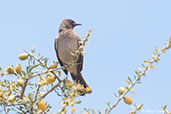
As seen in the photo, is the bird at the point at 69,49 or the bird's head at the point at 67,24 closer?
the bird at the point at 69,49

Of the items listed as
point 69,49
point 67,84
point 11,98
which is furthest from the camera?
point 69,49

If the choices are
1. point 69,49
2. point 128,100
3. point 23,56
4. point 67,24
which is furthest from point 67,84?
point 67,24

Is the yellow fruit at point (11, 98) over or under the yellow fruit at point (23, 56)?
under

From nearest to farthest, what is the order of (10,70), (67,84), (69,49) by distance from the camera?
(10,70)
(67,84)
(69,49)

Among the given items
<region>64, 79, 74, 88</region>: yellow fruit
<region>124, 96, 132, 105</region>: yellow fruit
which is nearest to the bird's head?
<region>64, 79, 74, 88</region>: yellow fruit

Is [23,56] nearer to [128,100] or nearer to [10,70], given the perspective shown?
[10,70]

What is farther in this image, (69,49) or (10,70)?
(69,49)

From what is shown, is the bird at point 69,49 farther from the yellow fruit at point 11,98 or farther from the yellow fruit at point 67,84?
the yellow fruit at point 11,98

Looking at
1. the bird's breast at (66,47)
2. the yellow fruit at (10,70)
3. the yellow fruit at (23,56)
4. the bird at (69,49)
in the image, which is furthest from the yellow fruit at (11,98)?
the bird's breast at (66,47)

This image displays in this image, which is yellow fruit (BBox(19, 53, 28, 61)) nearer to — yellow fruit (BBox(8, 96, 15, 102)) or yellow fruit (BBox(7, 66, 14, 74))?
yellow fruit (BBox(7, 66, 14, 74))

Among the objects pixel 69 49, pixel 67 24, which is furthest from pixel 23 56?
pixel 67 24

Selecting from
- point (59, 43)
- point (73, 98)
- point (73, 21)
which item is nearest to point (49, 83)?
point (73, 98)

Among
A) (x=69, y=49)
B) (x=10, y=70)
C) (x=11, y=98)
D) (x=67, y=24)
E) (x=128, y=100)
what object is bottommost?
(x=128, y=100)

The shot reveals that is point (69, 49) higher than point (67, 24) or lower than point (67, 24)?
lower
